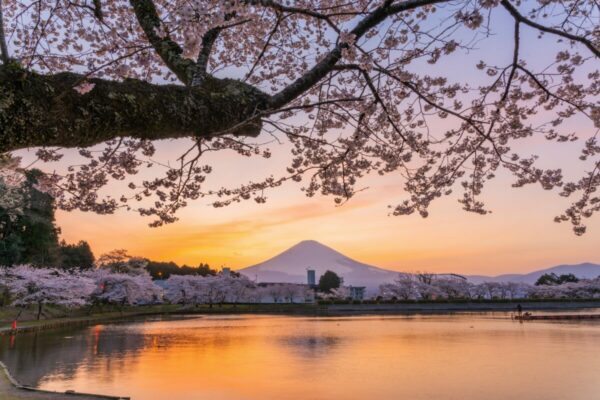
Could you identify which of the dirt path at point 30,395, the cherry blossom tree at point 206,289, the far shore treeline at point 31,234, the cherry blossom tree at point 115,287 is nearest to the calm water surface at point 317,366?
the dirt path at point 30,395

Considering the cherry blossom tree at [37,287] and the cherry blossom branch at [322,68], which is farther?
the cherry blossom tree at [37,287]

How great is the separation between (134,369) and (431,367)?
863 cm

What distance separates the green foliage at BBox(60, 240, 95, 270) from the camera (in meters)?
47.2

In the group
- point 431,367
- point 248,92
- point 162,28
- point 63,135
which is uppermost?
point 162,28

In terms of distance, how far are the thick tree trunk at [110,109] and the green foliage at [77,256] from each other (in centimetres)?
4889

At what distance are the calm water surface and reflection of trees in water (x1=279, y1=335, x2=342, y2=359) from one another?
1.6 inches

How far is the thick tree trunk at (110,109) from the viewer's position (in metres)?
2.09

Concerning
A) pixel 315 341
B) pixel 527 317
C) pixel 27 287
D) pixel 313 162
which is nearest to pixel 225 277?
pixel 27 287

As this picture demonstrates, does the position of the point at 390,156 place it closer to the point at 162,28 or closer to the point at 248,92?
the point at 248,92

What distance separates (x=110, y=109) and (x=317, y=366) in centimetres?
1289

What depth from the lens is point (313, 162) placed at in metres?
5.69

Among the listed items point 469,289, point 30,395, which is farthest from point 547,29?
point 469,289

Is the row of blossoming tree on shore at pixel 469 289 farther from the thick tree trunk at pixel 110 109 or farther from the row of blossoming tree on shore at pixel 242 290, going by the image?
the thick tree trunk at pixel 110 109

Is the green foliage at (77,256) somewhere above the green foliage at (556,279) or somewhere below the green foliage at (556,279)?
above
